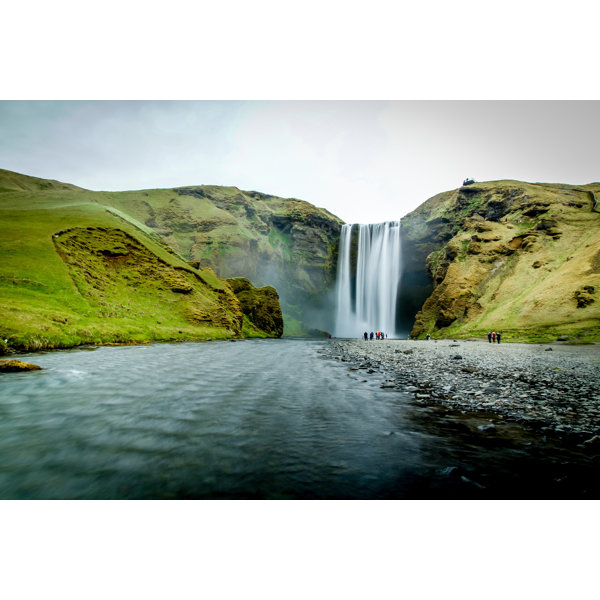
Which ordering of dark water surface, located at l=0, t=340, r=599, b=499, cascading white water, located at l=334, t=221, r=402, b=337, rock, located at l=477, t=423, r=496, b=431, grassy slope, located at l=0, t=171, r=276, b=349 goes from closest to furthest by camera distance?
dark water surface, located at l=0, t=340, r=599, b=499 < rock, located at l=477, t=423, r=496, b=431 < grassy slope, located at l=0, t=171, r=276, b=349 < cascading white water, located at l=334, t=221, r=402, b=337

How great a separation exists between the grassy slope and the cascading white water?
51.9 meters

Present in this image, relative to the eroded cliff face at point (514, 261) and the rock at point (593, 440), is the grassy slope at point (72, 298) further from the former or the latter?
the eroded cliff face at point (514, 261)

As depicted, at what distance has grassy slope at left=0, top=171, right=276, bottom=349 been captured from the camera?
22.4 m

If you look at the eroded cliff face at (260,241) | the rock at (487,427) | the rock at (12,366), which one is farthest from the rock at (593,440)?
the eroded cliff face at (260,241)

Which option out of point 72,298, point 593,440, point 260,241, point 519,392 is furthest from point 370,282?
point 593,440

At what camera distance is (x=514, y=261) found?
6162 cm

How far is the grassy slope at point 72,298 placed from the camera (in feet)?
73.5

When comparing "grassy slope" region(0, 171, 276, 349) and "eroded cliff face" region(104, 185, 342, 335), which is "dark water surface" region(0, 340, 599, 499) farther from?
"eroded cliff face" region(104, 185, 342, 335)

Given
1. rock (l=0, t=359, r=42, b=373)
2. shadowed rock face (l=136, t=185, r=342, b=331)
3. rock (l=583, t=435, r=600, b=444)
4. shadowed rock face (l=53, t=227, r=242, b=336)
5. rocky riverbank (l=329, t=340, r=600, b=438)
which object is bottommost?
rock (l=0, t=359, r=42, b=373)

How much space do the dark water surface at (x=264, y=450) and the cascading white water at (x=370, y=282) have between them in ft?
295

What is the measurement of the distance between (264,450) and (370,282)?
98.1m

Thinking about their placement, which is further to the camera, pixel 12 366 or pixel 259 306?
pixel 259 306

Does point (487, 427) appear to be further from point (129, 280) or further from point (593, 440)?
point (129, 280)

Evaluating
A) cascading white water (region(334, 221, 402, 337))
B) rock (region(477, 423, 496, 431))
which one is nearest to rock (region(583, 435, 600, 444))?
rock (region(477, 423, 496, 431))
